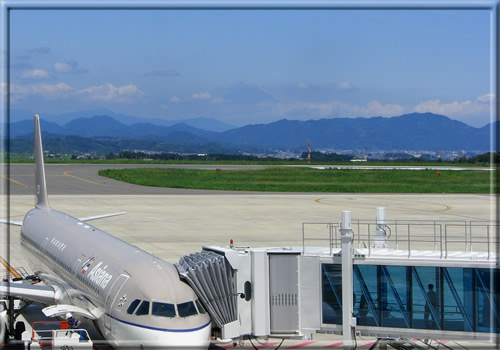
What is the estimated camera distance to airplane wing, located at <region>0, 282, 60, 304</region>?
24969 mm

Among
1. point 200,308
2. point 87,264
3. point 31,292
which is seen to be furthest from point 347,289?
point 31,292

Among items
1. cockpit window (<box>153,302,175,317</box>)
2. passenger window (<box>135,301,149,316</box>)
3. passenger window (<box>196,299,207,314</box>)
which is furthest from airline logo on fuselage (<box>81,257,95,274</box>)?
passenger window (<box>196,299,207,314</box>)

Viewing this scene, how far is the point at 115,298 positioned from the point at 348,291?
6.84 m

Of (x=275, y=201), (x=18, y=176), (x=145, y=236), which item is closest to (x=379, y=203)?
(x=275, y=201)

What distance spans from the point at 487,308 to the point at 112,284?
35.8 feet

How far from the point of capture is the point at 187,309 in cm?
1895

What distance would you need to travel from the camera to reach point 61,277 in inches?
1036

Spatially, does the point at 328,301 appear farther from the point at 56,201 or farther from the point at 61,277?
the point at 56,201

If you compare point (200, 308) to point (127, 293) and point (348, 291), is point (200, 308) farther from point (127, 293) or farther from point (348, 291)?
point (348, 291)

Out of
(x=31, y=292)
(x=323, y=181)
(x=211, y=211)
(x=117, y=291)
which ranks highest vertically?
(x=323, y=181)

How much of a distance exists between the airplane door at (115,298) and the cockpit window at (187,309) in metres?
1.89

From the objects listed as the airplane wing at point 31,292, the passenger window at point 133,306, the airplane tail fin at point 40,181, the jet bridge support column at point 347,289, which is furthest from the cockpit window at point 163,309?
the airplane tail fin at point 40,181

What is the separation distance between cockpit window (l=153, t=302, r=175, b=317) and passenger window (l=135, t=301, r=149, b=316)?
9.0 inches

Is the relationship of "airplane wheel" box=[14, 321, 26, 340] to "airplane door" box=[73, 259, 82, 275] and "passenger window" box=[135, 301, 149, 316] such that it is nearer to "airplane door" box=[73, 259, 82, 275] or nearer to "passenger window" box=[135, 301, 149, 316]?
"airplane door" box=[73, 259, 82, 275]
